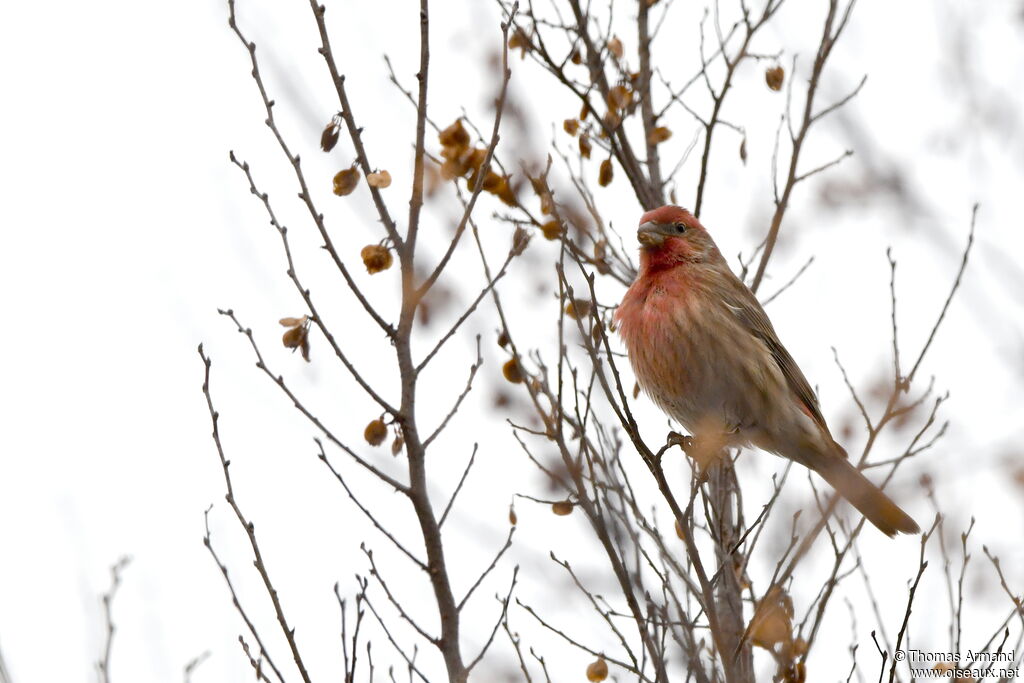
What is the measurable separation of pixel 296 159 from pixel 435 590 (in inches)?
67.8

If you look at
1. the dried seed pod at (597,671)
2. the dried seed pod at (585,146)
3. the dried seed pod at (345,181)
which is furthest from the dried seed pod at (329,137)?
the dried seed pod at (597,671)

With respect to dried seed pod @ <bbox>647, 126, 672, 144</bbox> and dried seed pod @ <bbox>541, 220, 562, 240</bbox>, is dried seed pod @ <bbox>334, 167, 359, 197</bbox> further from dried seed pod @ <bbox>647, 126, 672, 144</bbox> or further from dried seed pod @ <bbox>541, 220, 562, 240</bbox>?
dried seed pod @ <bbox>647, 126, 672, 144</bbox>

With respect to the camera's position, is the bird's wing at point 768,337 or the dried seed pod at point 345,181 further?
the bird's wing at point 768,337

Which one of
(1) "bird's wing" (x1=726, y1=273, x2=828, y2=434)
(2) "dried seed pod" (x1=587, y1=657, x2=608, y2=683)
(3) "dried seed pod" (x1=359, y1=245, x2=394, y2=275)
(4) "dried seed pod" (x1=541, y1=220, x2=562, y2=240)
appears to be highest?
(1) "bird's wing" (x1=726, y1=273, x2=828, y2=434)

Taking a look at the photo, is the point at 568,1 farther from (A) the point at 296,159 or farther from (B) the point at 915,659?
(B) the point at 915,659

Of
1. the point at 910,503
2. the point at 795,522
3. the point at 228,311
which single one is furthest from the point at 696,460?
the point at 228,311

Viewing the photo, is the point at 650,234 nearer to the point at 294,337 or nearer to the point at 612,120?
the point at 612,120

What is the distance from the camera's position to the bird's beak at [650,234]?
7422 mm

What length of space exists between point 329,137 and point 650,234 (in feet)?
9.78

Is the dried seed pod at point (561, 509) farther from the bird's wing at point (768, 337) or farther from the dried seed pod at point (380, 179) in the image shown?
the bird's wing at point (768, 337)

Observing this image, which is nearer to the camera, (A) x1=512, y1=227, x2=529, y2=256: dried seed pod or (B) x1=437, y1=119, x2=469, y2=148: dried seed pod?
(A) x1=512, y1=227, x2=529, y2=256: dried seed pod

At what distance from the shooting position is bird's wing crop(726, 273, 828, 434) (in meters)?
7.60

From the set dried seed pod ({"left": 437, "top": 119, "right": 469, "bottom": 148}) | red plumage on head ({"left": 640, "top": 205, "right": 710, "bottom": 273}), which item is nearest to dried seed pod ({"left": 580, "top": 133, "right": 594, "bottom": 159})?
red plumage on head ({"left": 640, "top": 205, "right": 710, "bottom": 273})

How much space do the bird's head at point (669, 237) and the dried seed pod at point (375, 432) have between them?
10.3 ft
